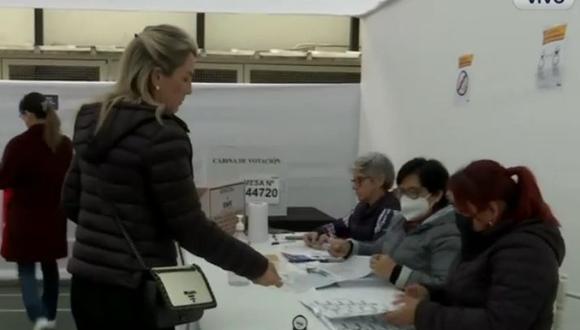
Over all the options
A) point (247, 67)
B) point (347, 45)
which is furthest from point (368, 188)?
point (347, 45)

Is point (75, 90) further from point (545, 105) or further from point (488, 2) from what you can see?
point (545, 105)

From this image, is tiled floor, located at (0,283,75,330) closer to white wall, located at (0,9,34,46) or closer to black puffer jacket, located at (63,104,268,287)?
black puffer jacket, located at (63,104,268,287)

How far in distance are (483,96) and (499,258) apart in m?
1.37

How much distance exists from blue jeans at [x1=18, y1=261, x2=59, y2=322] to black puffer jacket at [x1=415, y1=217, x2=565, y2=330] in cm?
271

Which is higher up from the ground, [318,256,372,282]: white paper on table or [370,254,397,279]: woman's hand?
[370,254,397,279]: woman's hand

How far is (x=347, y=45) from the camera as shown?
6.91m

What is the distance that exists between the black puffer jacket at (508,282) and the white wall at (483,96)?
2.13 ft

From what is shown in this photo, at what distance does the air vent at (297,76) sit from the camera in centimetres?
623

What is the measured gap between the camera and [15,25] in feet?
21.9

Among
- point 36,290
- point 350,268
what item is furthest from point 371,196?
point 36,290

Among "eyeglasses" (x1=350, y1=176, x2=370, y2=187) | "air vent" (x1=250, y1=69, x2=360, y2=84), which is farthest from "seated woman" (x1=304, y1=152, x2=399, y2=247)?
"air vent" (x1=250, y1=69, x2=360, y2=84)

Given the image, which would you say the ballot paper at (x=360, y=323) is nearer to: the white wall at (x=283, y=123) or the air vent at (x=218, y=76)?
the white wall at (x=283, y=123)

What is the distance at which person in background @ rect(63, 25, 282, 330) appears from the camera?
1554mm

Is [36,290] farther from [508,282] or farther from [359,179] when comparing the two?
[508,282]
